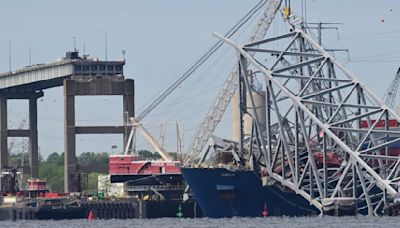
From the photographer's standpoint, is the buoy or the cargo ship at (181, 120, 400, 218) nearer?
the buoy

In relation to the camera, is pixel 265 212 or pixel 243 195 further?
pixel 243 195

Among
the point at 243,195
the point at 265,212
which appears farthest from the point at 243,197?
the point at 265,212

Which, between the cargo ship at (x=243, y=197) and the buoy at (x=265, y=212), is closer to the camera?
the buoy at (x=265, y=212)

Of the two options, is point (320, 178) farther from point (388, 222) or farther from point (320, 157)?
point (388, 222)

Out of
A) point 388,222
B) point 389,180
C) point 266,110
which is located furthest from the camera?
point 266,110

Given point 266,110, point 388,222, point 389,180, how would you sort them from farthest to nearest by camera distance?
1. point 266,110
2. point 389,180
3. point 388,222

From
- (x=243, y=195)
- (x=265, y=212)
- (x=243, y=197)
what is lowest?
(x=265, y=212)

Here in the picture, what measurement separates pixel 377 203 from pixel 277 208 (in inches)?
482

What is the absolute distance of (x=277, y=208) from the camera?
195625 mm

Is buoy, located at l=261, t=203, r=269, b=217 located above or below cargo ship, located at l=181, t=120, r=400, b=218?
below

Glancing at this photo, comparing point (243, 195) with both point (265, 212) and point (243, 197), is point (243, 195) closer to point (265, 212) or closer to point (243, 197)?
point (243, 197)

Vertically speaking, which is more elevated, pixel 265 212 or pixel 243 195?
pixel 243 195

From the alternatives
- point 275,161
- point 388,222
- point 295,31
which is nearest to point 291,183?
point 275,161

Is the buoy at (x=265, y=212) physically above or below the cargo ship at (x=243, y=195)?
below
